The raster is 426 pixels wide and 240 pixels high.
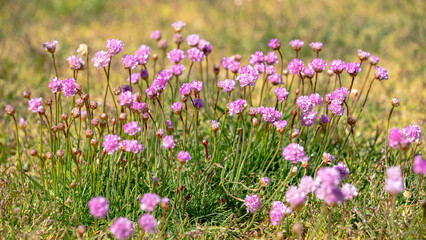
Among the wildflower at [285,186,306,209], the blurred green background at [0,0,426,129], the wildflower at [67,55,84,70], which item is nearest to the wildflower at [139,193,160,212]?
the wildflower at [285,186,306,209]

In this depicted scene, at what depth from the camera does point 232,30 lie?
20.4 feet

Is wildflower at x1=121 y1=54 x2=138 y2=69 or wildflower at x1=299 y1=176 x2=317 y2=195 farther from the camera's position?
wildflower at x1=121 y1=54 x2=138 y2=69

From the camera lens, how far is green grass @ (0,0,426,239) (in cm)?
242

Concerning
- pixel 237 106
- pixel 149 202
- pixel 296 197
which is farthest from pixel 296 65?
pixel 149 202

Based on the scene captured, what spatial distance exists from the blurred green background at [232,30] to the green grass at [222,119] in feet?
0.06

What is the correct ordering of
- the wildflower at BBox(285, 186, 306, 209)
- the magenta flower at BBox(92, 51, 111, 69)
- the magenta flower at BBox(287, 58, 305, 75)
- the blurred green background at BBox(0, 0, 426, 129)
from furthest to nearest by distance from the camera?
1. the blurred green background at BBox(0, 0, 426, 129)
2. the magenta flower at BBox(287, 58, 305, 75)
3. the magenta flower at BBox(92, 51, 111, 69)
4. the wildflower at BBox(285, 186, 306, 209)

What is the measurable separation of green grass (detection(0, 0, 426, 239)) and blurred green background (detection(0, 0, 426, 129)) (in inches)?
0.7

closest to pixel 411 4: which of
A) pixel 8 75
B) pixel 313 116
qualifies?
pixel 313 116

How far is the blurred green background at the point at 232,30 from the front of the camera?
4719 millimetres

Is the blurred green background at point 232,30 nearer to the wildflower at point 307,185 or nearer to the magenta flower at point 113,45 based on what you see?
the magenta flower at point 113,45

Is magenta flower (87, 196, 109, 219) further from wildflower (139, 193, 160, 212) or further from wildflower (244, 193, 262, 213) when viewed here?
wildflower (244, 193, 262, 213)

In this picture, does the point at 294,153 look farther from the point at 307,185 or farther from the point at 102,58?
the point at 102,58

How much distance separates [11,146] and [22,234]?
138 cm

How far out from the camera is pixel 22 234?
89.1 inches
